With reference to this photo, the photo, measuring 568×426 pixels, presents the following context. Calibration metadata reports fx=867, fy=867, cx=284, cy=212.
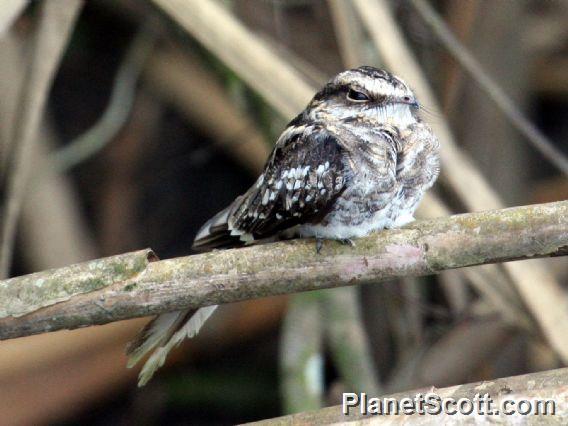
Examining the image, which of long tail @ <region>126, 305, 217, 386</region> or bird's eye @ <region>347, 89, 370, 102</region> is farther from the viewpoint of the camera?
bird's eye @ <region>347, 89, 370, 102</region>

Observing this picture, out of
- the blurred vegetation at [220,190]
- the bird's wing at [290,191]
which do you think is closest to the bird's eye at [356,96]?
the bird's wing at [290,191]

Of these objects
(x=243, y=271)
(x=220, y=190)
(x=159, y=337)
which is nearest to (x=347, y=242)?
(x=243, y=271)

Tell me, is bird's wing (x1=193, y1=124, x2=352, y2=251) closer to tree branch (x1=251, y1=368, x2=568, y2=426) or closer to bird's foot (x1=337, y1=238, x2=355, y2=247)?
bird's foot (x1=337, y1=238, x2=355, y2=247)

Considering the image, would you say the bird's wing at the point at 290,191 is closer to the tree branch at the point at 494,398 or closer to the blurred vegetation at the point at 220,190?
the tree branch at the point at 494,398

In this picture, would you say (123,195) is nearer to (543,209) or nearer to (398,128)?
(398,128)

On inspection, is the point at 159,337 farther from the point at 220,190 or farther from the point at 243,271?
the point at 220,190

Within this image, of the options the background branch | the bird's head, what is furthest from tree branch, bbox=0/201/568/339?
the background branch

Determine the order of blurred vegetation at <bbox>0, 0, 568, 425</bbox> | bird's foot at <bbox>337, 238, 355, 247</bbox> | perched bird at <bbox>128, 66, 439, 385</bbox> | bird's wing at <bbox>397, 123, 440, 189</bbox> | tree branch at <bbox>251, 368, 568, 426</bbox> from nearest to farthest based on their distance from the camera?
1. tree branch at <bbox>251, 368, 568, 426</bbox>
2. bird's foot at <bbox>337, 238, 355, 247</bbox>
3. perched bird at <bbox>128, 66, 439, 385</bbox>
4. bird's wing at <bbox>397, 123, 440, 189</bbox>
5. blurred vegetation at <bbox>0, 0, 568, 425</bbox>
